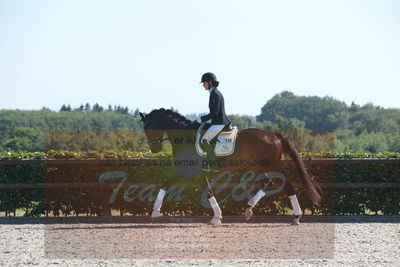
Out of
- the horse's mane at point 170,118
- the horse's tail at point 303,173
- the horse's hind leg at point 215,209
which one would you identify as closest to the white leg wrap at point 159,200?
the horse's hind leg at point 215,209

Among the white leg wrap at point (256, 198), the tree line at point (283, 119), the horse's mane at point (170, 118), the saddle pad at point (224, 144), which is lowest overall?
the white leg wrap at point (256, 198)

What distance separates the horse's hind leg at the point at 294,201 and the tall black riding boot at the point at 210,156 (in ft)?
5.19

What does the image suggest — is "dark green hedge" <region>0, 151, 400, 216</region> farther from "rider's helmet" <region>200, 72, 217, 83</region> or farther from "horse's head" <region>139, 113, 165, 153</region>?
"rider's helmet" <region>200, 72, 217, 83</region>

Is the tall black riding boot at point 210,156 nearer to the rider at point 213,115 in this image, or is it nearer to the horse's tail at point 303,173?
the rider at point 213,115

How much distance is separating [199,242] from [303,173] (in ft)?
10.7

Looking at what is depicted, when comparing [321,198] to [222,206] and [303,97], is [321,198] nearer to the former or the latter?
[222,206]

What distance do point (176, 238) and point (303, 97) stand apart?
7531 inches

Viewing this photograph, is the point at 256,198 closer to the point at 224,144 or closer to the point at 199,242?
the point at 224,144

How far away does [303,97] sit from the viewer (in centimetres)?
19725

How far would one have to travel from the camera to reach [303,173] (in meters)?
11.9

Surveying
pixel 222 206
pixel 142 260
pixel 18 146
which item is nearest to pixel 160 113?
pixel 222 206

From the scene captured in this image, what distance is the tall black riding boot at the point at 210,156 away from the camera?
37.8 ft

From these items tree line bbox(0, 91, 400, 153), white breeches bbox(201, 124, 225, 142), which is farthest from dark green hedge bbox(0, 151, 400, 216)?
tree line bbox(0, 91, 400, 153)

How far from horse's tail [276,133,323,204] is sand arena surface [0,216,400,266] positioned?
63 cm
